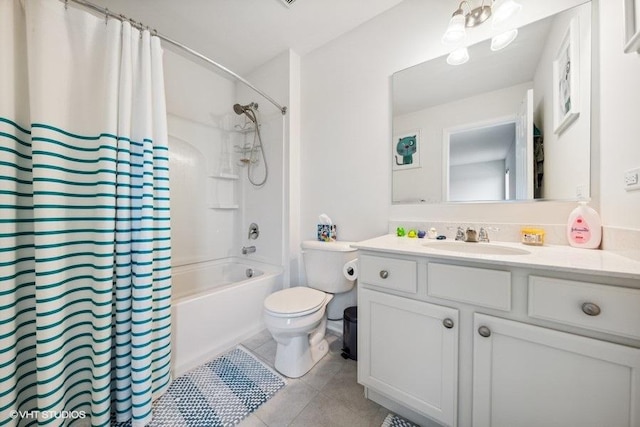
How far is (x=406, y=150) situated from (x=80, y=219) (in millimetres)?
1783

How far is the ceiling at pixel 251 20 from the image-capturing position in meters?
1.55

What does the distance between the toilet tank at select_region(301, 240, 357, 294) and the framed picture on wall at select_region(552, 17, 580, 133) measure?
4.19ft

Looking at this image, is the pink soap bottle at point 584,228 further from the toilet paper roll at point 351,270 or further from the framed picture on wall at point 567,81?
the toilet paper roll at point 351,270

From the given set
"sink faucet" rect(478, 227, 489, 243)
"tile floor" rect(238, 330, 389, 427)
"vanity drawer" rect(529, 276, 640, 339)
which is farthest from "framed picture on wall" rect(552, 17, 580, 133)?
"tile floor" rect(238, 330, 389, 427)

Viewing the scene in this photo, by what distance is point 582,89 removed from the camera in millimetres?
997

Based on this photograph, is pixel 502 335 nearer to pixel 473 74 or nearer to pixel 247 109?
pixel 473 74

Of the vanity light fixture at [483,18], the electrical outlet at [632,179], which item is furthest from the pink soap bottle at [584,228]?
the vanity light fixture at [483,18]

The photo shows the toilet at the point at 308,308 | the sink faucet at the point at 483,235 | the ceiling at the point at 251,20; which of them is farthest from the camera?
the ceiling at the point at 251,20

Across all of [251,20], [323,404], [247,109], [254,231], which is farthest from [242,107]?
[323,404]

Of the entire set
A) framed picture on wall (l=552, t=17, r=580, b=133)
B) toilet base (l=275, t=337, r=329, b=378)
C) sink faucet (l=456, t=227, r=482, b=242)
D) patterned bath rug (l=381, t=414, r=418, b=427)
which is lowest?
patterned bath rug (l=381, t=414, r=418, b=427)

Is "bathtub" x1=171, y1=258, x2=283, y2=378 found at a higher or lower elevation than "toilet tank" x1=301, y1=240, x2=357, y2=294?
lower
